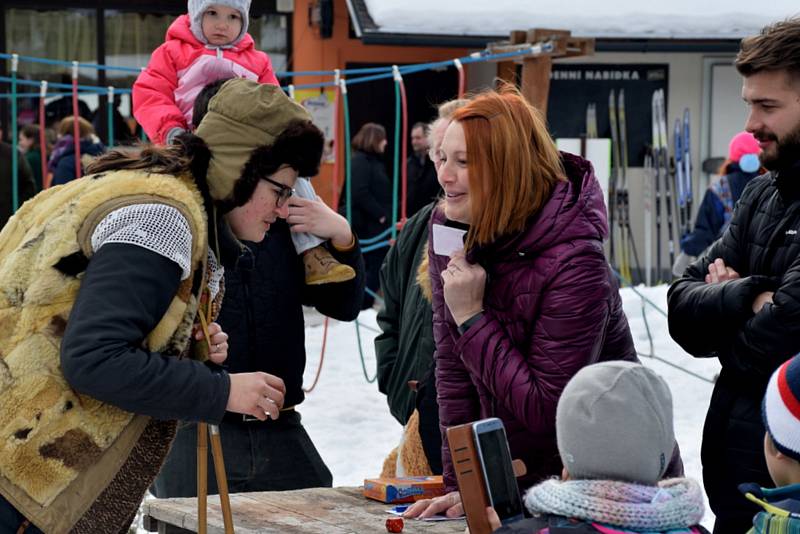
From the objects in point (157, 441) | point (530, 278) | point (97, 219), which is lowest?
point (157, 441)

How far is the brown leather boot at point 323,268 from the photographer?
3.81m

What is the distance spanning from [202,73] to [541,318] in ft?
6.26

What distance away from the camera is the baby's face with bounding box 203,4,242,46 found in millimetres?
4656

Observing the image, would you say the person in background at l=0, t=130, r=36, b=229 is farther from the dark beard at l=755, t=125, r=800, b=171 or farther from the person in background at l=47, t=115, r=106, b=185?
the dark beard at l=755, t=125, r=800, b=171

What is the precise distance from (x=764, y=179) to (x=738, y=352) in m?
0.50

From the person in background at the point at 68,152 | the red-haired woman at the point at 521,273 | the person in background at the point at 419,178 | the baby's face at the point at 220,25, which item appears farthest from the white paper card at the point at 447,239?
the person in background at the point at 419,178

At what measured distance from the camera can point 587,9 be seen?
43.9ft

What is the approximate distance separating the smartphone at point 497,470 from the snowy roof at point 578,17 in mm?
10296

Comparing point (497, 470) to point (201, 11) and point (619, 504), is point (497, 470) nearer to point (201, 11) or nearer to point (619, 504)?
point (619, 504)

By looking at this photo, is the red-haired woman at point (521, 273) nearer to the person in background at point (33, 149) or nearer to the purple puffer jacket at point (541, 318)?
the purple puffer jacket at point (541, 318)

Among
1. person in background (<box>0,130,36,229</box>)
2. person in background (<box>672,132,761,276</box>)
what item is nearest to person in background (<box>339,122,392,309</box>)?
person in background (<box>0,130,36,229</box>)

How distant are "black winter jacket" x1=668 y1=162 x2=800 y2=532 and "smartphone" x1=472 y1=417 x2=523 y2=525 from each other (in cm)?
83

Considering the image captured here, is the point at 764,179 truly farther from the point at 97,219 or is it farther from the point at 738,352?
the point at 97,219

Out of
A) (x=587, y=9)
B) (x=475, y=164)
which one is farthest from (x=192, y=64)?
(x=587, y=9)
